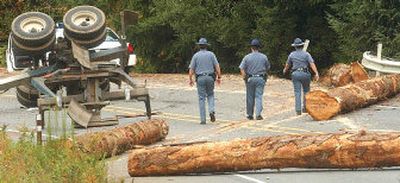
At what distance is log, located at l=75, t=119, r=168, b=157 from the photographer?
12031 mm

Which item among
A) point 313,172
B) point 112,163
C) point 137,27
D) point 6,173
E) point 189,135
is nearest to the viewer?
point 6,173

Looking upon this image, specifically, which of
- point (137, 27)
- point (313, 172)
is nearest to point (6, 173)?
point (313, 172)

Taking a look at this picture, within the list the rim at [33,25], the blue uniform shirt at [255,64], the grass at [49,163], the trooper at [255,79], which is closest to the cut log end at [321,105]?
the trooper at [255,79]

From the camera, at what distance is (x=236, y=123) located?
16.2 m

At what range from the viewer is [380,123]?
50.8 feet

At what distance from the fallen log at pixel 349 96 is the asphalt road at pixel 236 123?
177mm

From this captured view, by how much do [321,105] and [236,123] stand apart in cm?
175

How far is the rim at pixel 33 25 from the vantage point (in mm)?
15901

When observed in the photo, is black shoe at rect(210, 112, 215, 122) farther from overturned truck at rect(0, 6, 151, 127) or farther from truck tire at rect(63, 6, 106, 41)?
truck tire at rect(63, 6, 106, 41)

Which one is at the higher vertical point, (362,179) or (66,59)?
(66,59)

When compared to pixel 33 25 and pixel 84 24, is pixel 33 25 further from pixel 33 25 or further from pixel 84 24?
pixel 84 24

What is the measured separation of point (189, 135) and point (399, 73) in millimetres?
7401

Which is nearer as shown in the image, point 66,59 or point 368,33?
point 66,59

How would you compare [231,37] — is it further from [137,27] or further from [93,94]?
[93,94]
